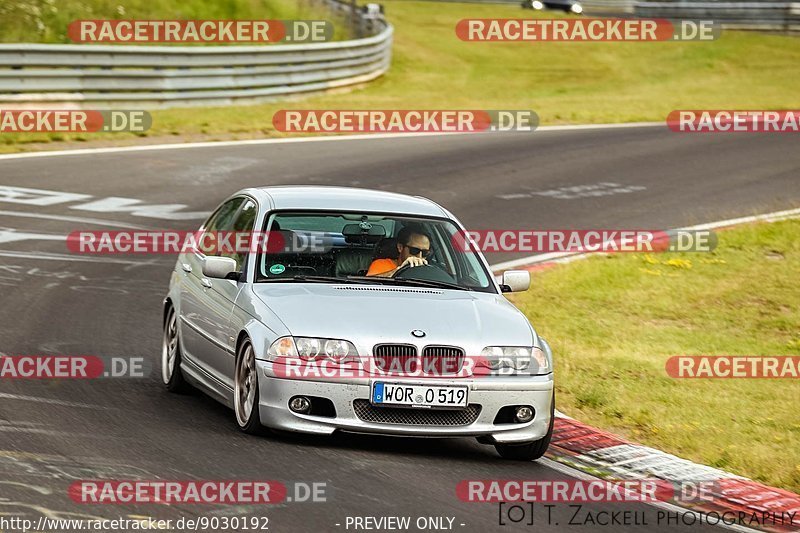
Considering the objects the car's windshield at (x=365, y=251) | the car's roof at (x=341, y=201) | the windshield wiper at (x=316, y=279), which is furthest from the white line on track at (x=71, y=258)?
the windshield wiper at (x=316, y=279)

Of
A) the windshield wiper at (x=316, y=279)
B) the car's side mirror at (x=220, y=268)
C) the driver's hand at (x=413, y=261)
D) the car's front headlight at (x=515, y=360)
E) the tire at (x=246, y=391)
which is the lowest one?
the tire at (x=246, y=391)

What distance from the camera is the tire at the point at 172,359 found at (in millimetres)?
9852

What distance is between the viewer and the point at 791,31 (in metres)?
49.1

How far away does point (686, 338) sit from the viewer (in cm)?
1313

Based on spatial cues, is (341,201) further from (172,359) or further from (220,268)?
(172,359)

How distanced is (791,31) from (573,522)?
44.8 m

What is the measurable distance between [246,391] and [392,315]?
973mm

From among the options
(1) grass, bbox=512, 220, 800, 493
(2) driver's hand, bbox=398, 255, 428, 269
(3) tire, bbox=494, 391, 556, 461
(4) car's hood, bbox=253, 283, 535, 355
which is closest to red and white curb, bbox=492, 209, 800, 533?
(3) tire, bbox=494, 391, 556, 461

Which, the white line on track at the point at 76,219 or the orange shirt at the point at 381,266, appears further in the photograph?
the white line on track at the point at 76,219

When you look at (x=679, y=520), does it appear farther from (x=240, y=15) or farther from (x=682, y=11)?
(x=682, y=11)

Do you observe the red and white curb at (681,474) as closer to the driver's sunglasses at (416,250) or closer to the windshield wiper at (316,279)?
the driver's sunglasses at (416,250)

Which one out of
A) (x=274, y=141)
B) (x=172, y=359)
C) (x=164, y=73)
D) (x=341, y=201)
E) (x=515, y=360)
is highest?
(x=341, y=201)

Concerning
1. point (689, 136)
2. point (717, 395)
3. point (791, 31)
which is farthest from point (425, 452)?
point (791, 31)

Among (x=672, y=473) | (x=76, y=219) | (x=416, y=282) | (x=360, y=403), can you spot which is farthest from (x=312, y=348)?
(x=76, y=219)
